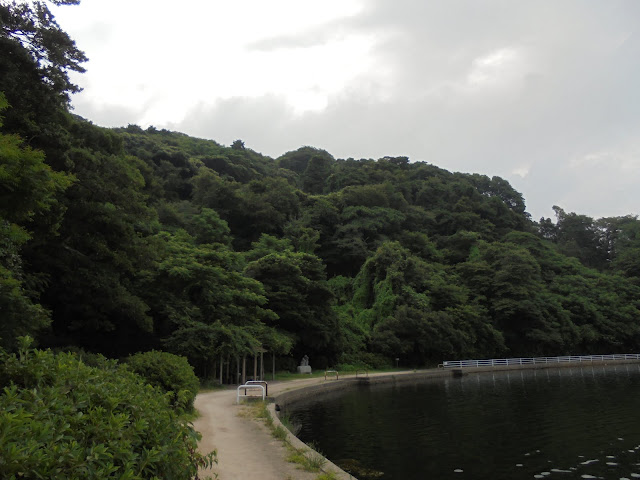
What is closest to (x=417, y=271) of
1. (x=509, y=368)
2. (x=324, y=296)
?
(x=509, y=368)

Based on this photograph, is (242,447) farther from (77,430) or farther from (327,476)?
(77,430)

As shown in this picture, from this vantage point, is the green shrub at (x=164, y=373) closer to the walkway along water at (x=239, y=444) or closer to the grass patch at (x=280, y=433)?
the walkway along water at (x=239, y=444)

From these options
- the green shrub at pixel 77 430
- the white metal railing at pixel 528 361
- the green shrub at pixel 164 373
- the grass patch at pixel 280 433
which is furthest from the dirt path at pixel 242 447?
the white metal railing at pixel 528 361

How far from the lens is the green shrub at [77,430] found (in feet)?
7.95

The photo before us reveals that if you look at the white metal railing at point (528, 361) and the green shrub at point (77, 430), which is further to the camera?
the white metal railing at point (528, 361)

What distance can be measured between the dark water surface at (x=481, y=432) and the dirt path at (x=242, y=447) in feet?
6.15

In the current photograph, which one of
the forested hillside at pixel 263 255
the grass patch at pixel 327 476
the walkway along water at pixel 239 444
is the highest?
the forested hillside at pixel 263 255

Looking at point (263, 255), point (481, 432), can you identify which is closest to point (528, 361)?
point (263, 255)

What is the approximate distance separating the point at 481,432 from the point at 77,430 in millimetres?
11661

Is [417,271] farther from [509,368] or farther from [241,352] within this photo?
[241,352]

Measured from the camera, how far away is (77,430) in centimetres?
319

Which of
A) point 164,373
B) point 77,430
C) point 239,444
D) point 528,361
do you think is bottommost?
point 528,361

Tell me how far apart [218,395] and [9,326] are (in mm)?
7940

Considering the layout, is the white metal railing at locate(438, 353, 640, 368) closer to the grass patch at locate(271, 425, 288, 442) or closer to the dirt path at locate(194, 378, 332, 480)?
the dirt path at locate(194, 378, 332, 480)
